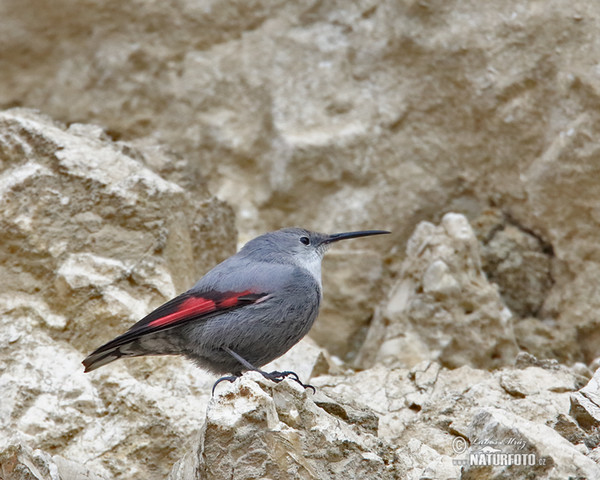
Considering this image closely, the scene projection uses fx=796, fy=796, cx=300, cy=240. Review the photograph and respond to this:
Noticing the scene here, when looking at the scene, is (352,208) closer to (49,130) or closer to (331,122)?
(331,122)

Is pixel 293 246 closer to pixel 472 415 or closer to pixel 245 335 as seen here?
pixel 245 335

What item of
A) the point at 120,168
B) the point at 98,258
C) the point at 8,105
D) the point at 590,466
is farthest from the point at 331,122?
the point at 590,466

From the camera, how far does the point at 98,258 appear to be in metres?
4.31

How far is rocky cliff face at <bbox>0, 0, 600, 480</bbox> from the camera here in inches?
136

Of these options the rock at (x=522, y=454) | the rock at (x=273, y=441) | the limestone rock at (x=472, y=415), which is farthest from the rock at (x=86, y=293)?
the rock at (x=522, y=454)

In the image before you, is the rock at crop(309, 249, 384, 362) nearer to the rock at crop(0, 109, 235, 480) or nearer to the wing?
the rock at crop(0, 109, 235, 480)

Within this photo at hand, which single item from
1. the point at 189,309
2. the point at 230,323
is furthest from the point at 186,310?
the point at 230,323

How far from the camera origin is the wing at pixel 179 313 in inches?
144

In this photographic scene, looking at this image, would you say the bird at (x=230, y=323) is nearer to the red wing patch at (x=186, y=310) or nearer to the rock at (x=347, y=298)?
the red wing patch at (x=186, y=310)

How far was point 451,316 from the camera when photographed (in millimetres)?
4695

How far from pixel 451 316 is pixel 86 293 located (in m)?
2.09

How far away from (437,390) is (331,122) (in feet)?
7.17

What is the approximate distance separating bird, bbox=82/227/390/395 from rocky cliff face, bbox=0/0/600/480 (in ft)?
0.99

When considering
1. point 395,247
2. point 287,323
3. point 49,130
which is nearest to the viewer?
point 287,323
